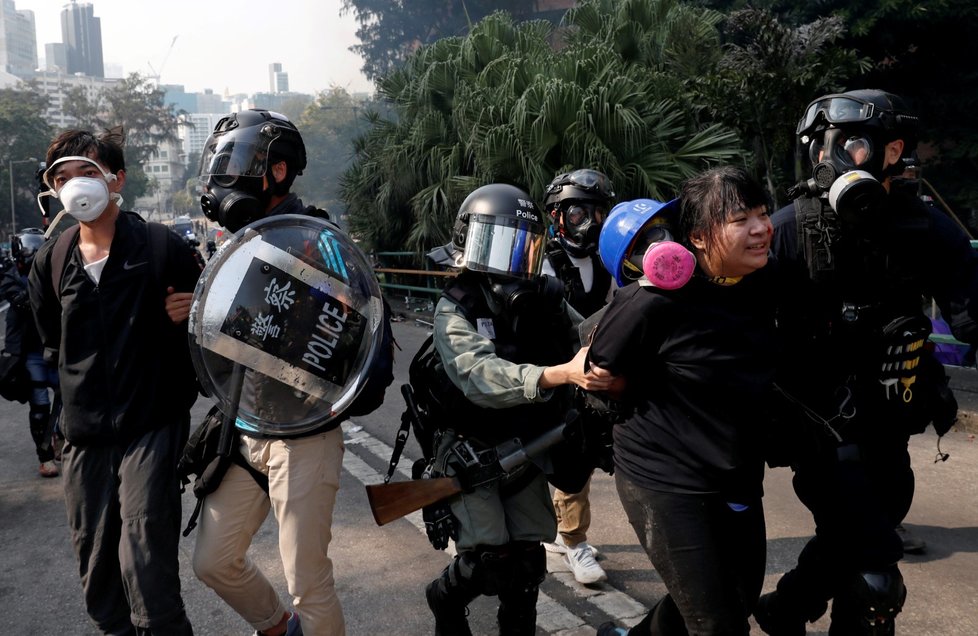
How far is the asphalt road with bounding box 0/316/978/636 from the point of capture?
3.72m

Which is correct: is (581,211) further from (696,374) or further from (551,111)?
(551,111)

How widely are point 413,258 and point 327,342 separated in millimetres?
13265

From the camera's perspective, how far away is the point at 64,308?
304 centimetres

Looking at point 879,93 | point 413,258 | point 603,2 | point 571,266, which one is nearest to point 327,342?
point 571,266

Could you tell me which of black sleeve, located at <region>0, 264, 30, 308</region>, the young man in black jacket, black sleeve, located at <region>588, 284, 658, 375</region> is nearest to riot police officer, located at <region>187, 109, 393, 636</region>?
the young man in black jacket

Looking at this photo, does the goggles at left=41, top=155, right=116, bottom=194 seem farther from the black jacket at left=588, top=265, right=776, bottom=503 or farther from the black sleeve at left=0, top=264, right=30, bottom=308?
the black sleeve at left=0, top=264, right=30, bottom=308

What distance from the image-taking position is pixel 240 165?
305 cm

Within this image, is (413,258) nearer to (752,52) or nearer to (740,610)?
(752,52)

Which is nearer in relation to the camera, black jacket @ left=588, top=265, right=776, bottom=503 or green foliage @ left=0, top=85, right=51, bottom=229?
black jacket @ left=588, top=265, right=776, bottom=503

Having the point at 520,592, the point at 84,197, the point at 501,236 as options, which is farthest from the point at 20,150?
the point at 520,592

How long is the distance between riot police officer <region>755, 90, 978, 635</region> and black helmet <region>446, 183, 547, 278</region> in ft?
2.67

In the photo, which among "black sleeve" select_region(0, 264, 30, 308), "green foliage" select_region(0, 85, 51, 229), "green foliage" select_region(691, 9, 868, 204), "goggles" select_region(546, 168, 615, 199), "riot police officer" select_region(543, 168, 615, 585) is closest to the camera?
"riot police officer" select_region(543, 168, 615, 585)

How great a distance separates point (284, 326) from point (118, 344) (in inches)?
27.4

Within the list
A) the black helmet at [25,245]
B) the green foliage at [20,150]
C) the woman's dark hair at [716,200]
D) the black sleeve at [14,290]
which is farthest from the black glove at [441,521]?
the green foliage at [20,150]
